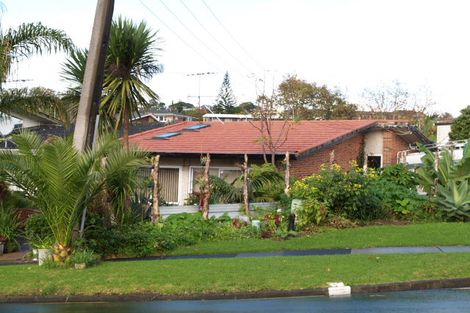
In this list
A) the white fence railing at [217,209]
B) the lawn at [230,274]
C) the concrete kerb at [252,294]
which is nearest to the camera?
the concrete kerb at [252,294]

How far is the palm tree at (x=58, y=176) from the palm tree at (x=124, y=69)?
4.15 m

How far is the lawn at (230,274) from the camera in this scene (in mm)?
10891

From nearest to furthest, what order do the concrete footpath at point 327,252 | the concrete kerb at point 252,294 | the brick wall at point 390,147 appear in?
1. the concrete kerb at point 252,294
2. the concrete footpath at point 327,252
3. the brick wall at point 390,147

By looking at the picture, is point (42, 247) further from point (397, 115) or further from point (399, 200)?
point (397, 115)

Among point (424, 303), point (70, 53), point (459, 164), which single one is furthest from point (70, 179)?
point (459, 164)

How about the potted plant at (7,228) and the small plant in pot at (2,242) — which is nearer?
the small plant in pot at (2,242)

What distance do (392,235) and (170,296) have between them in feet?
24.3

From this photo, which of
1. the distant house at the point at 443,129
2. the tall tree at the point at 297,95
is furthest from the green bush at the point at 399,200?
the tall tree at the point at 297,95

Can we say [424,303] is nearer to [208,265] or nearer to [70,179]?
[208,265]

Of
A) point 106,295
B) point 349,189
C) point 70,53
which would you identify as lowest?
point 106,295

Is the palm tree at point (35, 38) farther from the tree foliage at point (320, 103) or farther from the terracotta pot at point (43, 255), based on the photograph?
the tree foliage at point (320, 103)

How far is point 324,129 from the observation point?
26.7 metres

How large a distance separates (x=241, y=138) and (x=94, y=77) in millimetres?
12275

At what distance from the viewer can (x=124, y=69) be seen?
1770cm
